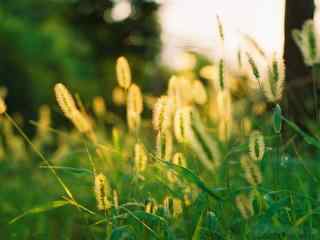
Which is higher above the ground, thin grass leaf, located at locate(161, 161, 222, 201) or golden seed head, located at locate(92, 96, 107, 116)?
thin grass leaf, located at locate(161, 161, 222, 201)

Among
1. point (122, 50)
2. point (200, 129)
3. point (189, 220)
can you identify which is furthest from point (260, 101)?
point (122, 50)

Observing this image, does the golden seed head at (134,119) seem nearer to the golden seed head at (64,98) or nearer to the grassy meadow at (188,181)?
the grassy meadow at (188,181)

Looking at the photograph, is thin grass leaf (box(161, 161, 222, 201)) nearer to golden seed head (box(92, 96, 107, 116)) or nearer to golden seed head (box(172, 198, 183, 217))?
golden seed head (box(172, 198, 183, 217))

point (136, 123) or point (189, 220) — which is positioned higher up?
point (136, 123)

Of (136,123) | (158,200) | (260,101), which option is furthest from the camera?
(260,101)

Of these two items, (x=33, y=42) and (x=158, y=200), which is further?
(x=33, y=42)

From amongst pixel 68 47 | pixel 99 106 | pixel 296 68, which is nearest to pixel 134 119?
pixel 99 106

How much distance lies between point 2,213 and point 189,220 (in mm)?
1510

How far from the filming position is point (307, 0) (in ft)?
12.0

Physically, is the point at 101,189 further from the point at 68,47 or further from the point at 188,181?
the point at 68,47

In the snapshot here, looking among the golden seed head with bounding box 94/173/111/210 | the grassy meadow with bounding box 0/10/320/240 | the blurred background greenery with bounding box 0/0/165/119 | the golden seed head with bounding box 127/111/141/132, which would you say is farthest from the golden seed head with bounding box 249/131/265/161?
the blurred background greenery with bounding box 0/0/165/119

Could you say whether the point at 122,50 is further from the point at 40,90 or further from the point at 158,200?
the point at 158,200

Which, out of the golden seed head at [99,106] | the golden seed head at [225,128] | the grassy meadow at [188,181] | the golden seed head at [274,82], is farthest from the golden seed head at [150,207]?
the golden seed head at [99,106]

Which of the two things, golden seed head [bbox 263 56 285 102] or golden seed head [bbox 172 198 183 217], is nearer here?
golden seed head [bbox 263 56 285 102]
